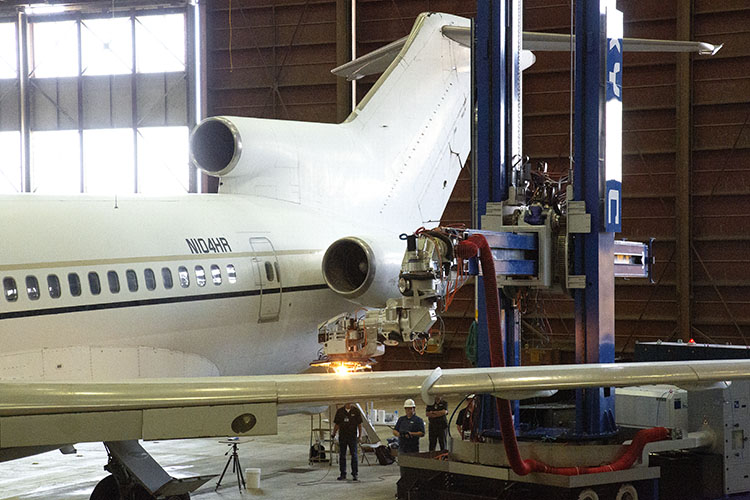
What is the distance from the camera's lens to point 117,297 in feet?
44.3

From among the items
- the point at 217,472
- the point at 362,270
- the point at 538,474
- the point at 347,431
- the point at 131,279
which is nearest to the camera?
the point at 538,474

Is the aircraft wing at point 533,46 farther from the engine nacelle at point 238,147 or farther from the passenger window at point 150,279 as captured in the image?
the passenger window at point 150,279

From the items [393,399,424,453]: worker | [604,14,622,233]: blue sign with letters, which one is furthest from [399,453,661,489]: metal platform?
[604,14,622,233]: blue sign with letters

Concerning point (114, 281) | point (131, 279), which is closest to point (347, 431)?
point (131, 279)

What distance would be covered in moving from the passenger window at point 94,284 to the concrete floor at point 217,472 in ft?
14.4

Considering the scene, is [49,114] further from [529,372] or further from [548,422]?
[529,372]

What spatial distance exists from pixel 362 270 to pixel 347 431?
2850 millimetres

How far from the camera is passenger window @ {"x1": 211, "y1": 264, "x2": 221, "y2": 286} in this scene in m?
15.1

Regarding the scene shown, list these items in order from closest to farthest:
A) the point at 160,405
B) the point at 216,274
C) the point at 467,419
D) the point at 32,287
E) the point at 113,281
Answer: the point at 160,405, the point at 32,287, the point at 113,281, the point at 467,419, the point at 216,274

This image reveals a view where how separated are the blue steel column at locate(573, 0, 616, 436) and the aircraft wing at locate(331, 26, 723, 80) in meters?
2.19

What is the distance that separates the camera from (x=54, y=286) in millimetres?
12703

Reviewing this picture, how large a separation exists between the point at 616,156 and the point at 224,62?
20.1 m

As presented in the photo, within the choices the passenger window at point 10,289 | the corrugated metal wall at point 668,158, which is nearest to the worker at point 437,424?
the passenger window at point 10,289

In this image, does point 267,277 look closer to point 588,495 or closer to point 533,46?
point 588,495
